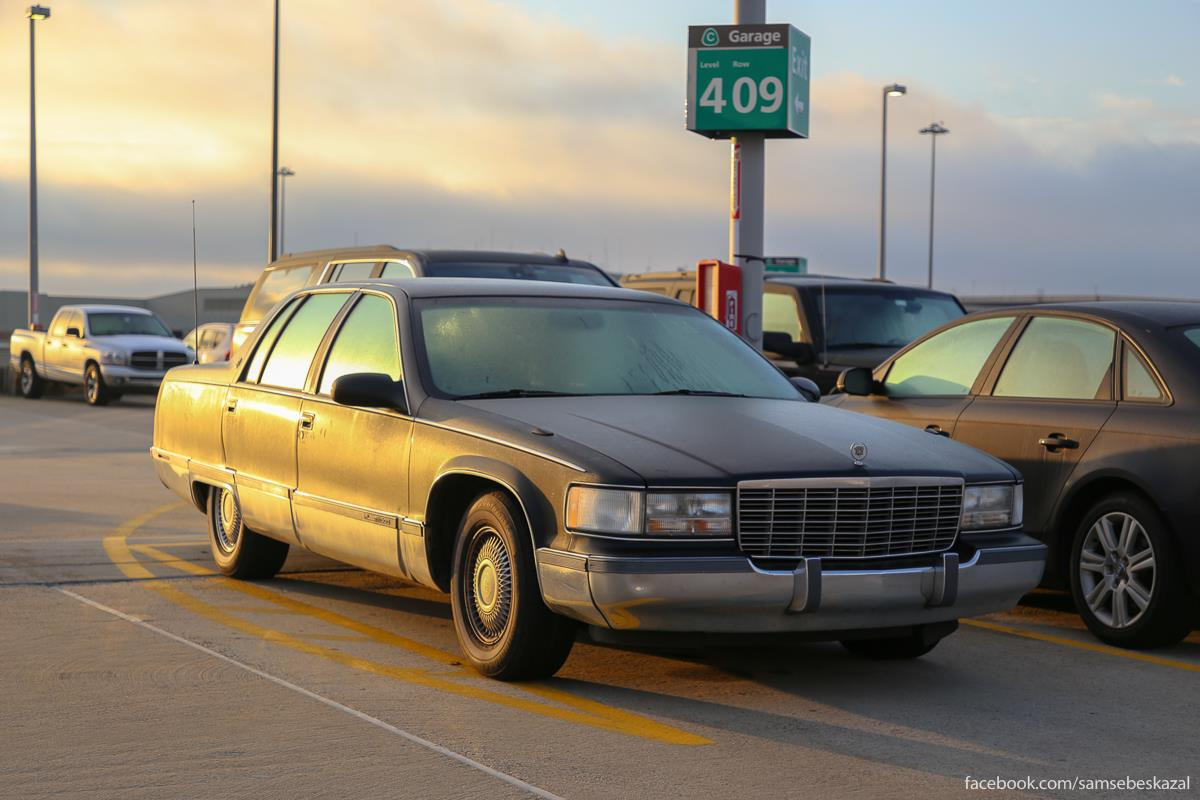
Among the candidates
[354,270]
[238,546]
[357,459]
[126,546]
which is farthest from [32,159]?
[357,459]

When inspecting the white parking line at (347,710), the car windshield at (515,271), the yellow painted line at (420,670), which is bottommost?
the yellow painted line at (420,670)

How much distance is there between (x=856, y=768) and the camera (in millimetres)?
5109

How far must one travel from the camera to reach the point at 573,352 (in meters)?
7.17

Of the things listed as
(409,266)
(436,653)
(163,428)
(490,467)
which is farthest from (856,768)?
(409,266)

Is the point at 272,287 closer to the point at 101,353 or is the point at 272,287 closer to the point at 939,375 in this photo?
the point at 939,375

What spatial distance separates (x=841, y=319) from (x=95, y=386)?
17351 millimetres

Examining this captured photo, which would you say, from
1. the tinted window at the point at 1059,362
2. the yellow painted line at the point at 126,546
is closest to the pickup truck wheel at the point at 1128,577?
the tinted window at the point at 1059,362

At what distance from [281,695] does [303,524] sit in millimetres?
1836

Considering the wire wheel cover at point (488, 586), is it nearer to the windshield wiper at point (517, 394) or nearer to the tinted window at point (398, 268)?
the windshield wiper at point (517, 394)

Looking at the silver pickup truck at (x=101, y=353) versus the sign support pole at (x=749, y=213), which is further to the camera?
the silver pickup truck at (x=101, y=353)

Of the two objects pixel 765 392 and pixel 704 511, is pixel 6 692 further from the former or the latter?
pixel 765 392

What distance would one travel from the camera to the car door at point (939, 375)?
8477 millimetres

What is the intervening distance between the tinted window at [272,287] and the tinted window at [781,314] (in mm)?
4329

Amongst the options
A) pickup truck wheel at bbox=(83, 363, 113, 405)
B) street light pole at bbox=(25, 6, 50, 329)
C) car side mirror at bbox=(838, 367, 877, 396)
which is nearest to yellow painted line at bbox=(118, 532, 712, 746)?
car side mirror at bbox=(838, 367, 877, 396)
